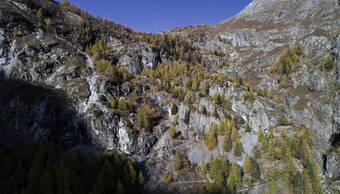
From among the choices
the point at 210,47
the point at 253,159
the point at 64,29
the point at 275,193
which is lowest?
the point at 275,193

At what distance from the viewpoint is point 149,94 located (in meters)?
88.8

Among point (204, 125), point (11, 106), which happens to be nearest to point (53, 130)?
point (11, 106)

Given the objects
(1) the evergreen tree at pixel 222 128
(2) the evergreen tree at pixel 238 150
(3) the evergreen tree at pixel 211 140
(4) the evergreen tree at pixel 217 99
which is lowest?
(2) the evergreen tree at pixel 238 150

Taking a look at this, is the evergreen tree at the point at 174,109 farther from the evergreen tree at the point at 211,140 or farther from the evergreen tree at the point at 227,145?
the evergreen tree at the point at 227,145

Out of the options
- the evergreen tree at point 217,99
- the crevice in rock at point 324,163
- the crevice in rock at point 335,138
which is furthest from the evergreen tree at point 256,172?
the evergreen tree at point 217,99

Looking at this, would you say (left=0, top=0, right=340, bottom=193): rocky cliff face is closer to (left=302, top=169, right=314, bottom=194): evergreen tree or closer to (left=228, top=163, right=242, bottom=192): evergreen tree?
(left=228, top=163, right=242, bottom=192): evergreen tree

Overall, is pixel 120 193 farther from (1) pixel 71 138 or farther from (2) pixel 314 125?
(2) pixel 314 125

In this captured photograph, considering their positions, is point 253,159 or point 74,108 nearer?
point 253,159

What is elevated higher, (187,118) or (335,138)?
(187,118)

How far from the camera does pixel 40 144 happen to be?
5400 centimetres

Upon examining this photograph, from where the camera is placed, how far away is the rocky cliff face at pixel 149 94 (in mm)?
64938

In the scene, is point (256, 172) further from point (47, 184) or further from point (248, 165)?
point (47, 184)

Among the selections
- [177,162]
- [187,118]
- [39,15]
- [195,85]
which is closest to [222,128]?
[187,118]

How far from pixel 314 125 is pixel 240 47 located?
8785 centimetres
